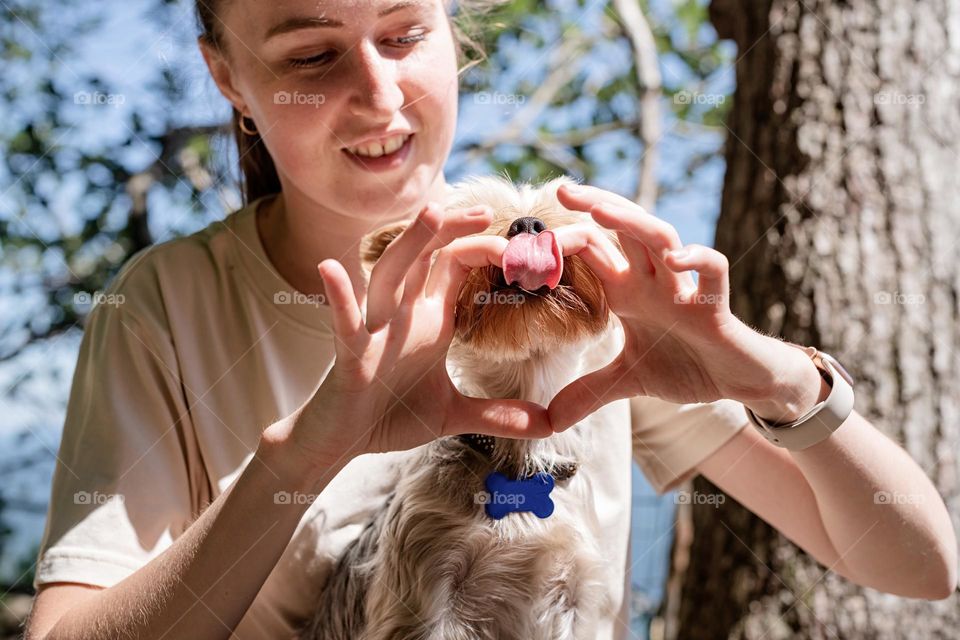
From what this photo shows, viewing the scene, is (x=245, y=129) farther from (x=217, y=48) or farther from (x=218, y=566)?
(x=218, y=566)

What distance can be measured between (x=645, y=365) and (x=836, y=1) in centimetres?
218

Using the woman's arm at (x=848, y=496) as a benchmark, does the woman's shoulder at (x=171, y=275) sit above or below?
above

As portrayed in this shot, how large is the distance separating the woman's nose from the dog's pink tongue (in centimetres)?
55

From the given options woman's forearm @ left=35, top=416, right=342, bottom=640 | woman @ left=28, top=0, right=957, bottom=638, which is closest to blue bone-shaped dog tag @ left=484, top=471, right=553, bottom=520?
woman @ left=28, top=0, right=957, bottom=638

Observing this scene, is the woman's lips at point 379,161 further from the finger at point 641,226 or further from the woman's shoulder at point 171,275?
the finger at point 641,226

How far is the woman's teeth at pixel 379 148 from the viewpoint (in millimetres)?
2092

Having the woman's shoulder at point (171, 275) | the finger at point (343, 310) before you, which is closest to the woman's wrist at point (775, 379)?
the finger at point (343, 310)

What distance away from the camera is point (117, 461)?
1.93 meters

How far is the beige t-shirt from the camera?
1.92m

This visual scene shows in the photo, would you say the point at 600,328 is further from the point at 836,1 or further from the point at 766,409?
the point at 836,1

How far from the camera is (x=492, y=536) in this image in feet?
6.36

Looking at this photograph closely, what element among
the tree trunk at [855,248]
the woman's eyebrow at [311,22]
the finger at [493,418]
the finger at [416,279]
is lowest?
the tree trunk at [855,248]

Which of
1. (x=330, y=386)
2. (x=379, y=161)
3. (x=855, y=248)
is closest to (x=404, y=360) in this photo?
(x=330, y=386)

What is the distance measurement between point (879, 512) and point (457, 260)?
1.10m
